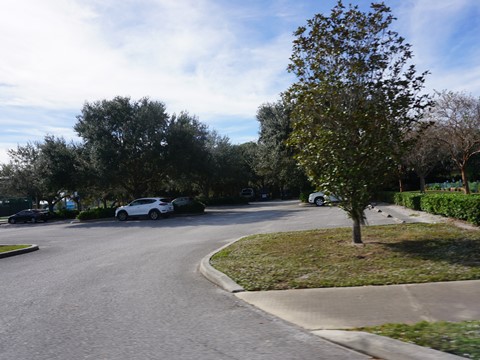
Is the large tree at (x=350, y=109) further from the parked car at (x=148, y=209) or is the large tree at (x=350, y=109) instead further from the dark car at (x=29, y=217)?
the dark car at (x=29, y=217)

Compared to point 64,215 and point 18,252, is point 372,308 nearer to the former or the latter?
point 18,252

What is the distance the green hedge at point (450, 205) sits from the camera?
Result: 531 inches

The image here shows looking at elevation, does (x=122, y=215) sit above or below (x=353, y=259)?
above

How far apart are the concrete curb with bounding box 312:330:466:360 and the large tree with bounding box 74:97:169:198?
28.8 m

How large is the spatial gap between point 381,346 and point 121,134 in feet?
101

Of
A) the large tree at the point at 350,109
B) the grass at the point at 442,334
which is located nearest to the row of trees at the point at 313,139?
the large tree at the point at 350,109

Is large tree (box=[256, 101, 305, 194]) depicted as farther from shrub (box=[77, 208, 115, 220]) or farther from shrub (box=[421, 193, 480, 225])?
shrub (box=[421, 193, 480, 225])

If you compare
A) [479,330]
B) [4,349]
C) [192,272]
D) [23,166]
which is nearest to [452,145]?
[192,272]

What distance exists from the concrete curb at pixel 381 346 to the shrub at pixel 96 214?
29451 millimetres

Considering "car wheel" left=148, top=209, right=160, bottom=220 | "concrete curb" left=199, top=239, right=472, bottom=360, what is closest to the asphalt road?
"concrete curb" left=199, top=239, right=472, bottom=360

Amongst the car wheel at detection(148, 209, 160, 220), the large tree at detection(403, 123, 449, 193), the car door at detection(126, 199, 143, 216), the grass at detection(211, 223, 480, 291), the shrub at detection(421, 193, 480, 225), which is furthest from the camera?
the car door at detection(126, 199, 143, 216)

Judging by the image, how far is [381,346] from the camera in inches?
181

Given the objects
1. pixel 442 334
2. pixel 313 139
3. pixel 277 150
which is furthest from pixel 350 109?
pixel 277 150

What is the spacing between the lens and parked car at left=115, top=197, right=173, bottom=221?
29516 millimetres
